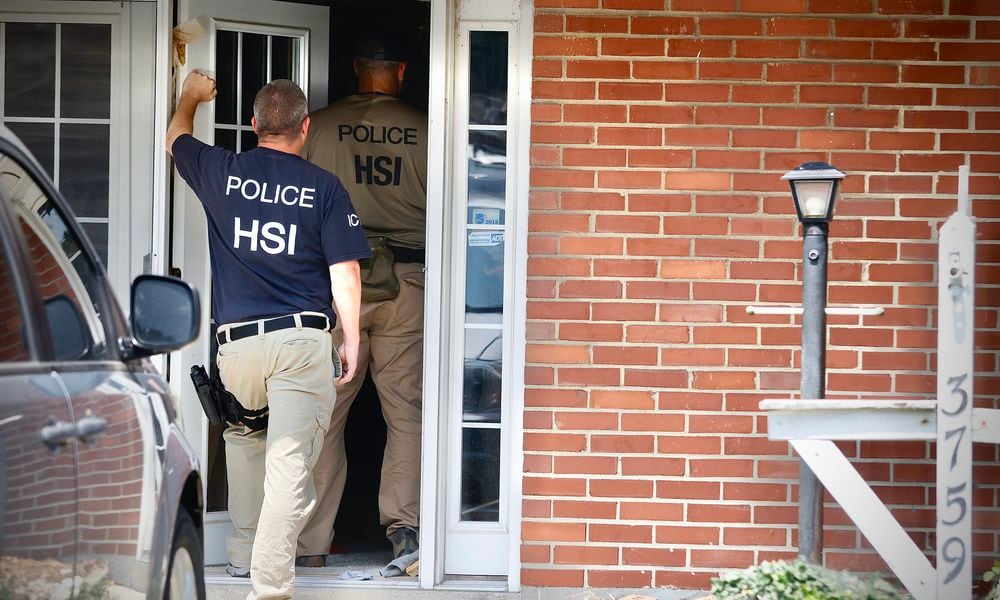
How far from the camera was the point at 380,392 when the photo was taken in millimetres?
5461

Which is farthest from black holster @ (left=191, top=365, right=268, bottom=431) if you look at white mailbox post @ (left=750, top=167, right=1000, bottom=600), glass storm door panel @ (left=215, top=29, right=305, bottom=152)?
white mailbox post @ (left=750, top=167, right=1000, bottom=600)

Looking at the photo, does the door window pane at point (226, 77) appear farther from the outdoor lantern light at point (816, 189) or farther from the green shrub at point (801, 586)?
the green shrub at point (801, 586)

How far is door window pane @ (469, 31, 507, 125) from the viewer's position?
4820 mm

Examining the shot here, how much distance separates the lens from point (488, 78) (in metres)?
4.83

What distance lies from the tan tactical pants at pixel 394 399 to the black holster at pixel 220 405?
3.22ft

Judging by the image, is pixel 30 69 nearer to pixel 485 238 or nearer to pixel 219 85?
pixel 219 85

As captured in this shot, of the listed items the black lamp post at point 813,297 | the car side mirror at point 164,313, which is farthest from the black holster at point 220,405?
the black lamp post at point 813,297

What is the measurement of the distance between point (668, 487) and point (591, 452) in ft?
1.07

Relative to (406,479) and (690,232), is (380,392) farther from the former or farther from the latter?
(690,232)

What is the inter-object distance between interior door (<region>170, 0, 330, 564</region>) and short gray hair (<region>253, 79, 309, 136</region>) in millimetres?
766

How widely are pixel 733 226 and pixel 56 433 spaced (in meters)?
3.07

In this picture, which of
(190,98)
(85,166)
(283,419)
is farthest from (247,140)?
(283,419)

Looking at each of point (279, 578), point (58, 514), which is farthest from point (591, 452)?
point (58, 514)

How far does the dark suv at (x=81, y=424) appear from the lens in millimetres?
2066
